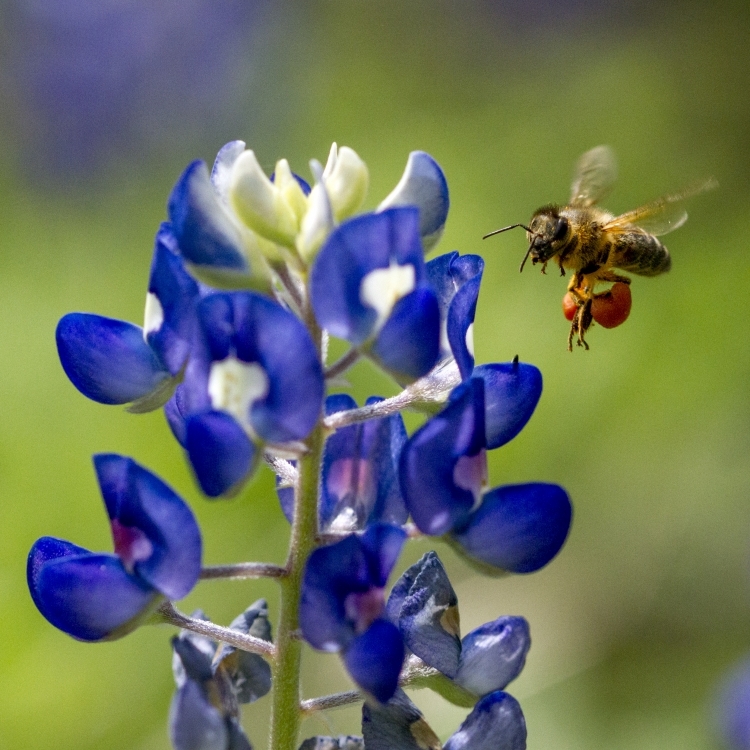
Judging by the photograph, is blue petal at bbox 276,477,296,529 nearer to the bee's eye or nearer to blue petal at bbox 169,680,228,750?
blue petal at bbox 169,680,228,750

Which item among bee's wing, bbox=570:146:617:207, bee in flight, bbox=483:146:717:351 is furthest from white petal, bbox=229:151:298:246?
bee's wing, bbox=570:146:617:207

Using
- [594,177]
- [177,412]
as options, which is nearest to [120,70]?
[594,177]

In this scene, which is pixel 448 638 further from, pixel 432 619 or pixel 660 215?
pixel 660 215

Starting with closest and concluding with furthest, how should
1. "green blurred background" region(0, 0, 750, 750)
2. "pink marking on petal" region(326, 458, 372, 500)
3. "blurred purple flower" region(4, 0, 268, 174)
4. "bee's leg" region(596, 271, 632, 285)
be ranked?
"pink marking on petal" region(326, 458, 372, 500)
"bee's leg" region(596, 271, 632, 285)
"green blurred background" region(0, 0, 750, 750)
"blurred purple flower" region(4, 0, 268, 174)

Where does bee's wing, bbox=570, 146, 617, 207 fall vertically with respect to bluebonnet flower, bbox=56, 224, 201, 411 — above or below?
above

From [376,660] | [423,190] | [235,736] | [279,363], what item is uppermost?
[423,190]

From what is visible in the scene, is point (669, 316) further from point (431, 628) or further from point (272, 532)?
point (431, 628)
